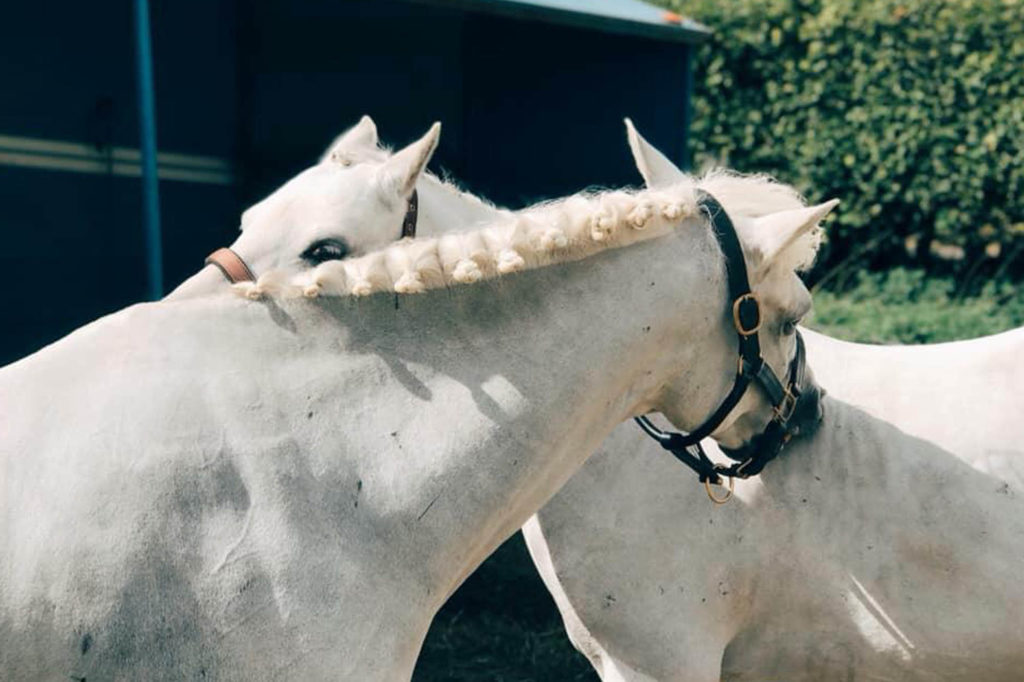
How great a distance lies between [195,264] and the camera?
22.8ft

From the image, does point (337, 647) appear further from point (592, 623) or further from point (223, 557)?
point (592, 623)

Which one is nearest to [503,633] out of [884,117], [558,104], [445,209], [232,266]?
[445,209]

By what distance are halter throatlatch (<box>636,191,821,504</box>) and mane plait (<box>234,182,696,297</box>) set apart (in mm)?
148

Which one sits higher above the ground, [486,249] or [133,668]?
[486,249]

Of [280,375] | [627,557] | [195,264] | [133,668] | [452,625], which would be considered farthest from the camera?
[195,264]

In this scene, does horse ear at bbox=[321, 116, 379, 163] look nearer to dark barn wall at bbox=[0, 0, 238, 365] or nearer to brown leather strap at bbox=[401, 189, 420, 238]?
brown leather strap at bbox=[401, 189, 420, 238]

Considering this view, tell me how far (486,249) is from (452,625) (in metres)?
3.63

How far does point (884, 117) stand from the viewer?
31.2 ft

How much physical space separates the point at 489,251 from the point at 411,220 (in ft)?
2.42

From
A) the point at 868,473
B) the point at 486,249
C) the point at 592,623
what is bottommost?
the point at 592,623

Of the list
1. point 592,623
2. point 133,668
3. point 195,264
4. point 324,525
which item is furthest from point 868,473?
point 195,264

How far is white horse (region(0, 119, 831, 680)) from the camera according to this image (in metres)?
1.86

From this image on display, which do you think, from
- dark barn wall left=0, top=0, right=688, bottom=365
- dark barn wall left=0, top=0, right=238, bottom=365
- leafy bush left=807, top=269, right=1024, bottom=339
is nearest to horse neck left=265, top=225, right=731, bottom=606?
dark barn wall left=0, top=0, right=238, bottom=365

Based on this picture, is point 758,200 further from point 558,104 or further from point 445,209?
point 558,104
